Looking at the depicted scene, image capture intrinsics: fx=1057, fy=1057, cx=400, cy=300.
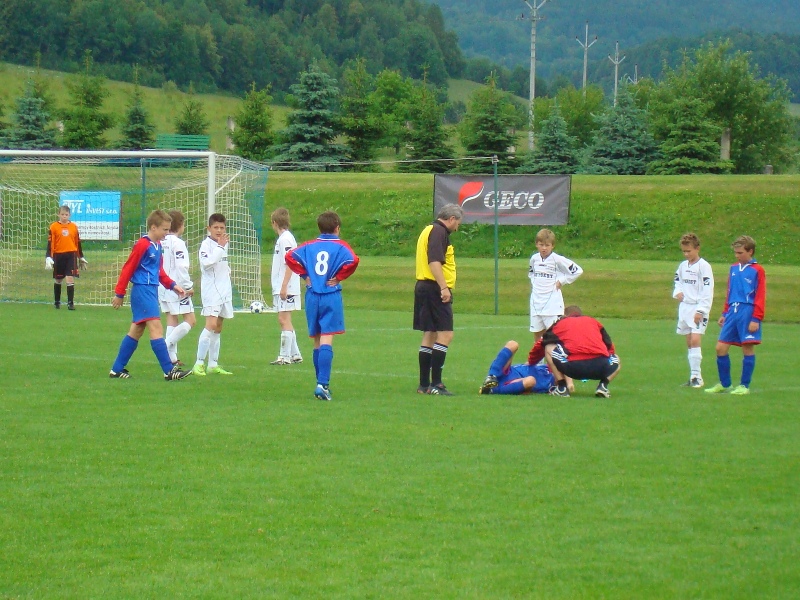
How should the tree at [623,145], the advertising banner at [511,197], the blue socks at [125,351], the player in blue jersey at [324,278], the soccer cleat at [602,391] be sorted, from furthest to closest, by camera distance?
1. the tree at [623,145]
2. the advertising banner at [511,197]
3. the blue socks at [125,351]
4. the soccer cleat at [602,391]
5. the player in blue jersey at [324,278]

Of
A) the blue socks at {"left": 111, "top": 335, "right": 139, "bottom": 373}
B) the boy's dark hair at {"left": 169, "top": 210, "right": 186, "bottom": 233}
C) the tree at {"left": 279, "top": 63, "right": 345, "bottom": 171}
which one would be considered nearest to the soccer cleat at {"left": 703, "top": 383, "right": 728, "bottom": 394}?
the blue socks at {"left": 111, "top": 335, "right": 139, "bottom": 373}

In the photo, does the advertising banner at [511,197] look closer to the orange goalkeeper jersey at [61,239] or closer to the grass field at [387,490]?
the orange goalkeeper jersey at [61,239]

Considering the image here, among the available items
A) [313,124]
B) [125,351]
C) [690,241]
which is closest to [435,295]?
[690,241]

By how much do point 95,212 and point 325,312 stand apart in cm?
1762

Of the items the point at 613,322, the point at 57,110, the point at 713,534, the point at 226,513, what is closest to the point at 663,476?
the point at 713,534

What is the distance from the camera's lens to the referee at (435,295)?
429 inches

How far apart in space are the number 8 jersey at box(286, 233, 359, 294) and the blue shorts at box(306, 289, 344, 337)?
7cm

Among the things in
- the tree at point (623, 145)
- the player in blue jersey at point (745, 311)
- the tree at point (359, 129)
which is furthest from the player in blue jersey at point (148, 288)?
the tree at point (359, 129)

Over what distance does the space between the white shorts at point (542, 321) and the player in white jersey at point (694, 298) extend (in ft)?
4.79

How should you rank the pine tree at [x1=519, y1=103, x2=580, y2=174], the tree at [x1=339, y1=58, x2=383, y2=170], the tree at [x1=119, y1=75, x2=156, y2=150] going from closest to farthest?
the pine tree at [x1=519, y1=103, x2=580, y2=174] → the tree at [x1=339, y1=58, x2=383, y2=170] → the tree at [x1=119, y1=75, x2=156, y2=150]

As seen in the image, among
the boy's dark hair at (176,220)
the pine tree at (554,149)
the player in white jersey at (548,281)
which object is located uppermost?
the pine tree at (554,149)

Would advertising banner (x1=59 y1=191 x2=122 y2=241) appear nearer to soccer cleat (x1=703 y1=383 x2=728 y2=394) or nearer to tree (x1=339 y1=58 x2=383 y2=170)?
soccer cleat (x1=703 y1=383 x2=728 y2=394)

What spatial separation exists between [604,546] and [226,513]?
88.8 inches

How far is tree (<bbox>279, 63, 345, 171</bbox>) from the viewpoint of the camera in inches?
1800
